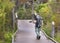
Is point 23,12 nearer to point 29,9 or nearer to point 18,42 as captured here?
point 29,9

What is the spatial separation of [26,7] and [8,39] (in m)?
48.0

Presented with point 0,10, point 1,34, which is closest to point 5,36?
point 1,34

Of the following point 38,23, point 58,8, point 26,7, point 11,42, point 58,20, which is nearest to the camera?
point 11,42

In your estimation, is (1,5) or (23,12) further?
(23,12)

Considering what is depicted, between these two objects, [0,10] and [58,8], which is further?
[58,8]

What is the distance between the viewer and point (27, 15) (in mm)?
61938

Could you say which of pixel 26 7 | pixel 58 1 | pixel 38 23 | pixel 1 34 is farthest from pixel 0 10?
pixel 26 7

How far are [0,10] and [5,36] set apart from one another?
193cm

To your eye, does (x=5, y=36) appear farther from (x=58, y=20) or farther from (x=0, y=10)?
(x=58, y=20)

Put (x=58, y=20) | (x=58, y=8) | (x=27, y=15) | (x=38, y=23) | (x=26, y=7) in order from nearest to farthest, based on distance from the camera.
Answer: (x=38, y=23)
(x=58, y=20)
(x=58, y=8)
(x=27, y=15)
(x=26, y=7)

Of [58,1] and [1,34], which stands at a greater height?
[58,1]

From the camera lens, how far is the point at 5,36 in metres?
19.0

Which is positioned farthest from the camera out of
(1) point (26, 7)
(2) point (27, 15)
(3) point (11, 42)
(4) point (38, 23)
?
(1) point (26, 7)

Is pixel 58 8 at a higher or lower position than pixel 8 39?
higher
